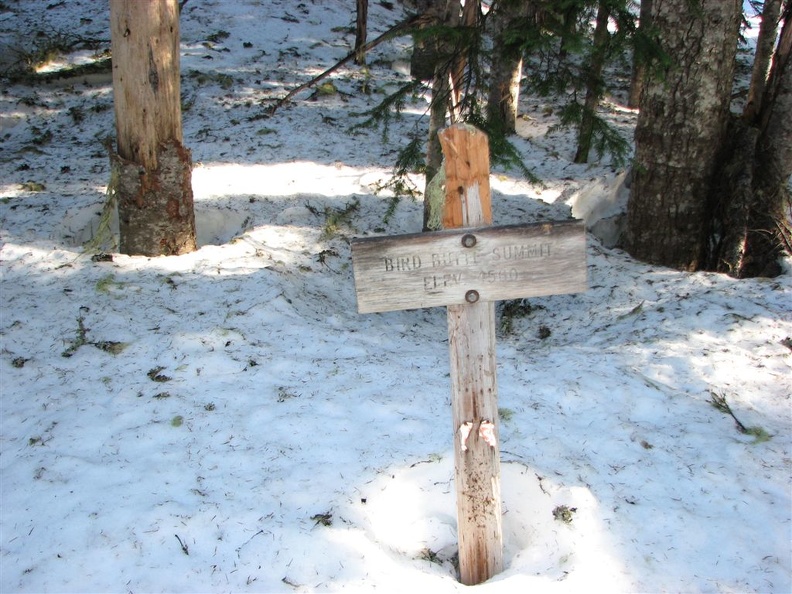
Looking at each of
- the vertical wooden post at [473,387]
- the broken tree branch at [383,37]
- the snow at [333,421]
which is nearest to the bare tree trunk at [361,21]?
the snow at [333,421]

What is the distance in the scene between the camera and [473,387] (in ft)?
8.91

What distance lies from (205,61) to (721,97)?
30.5ft

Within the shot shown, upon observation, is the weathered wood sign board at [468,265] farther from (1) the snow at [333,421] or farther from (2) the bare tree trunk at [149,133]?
(2) the bare tree trunk at [149,133]

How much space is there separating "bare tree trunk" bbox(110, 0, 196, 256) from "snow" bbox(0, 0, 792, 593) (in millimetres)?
347

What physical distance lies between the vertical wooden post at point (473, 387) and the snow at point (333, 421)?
0.41 ft

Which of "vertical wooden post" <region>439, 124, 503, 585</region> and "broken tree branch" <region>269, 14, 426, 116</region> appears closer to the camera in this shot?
"vertical wooden post" <region>439, 124, 503, 585</region>

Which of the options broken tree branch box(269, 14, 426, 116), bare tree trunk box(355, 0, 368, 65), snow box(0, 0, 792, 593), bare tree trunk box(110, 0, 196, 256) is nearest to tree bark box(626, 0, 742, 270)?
snow box(0, 0, 792, 593)

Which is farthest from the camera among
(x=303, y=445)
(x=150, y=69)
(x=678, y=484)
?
(x=150, y=69)

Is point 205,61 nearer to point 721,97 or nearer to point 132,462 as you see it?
point 721,97

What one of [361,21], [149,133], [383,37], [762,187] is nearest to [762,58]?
[762,187]

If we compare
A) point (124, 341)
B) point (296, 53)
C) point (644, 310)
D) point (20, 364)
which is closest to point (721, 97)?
point (644, 310)

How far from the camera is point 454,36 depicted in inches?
169

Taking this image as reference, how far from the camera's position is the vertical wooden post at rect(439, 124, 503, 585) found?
2486 millimetres

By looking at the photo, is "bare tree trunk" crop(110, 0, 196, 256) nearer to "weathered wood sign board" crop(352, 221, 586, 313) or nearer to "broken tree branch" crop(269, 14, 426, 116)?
"broken tree branch" crop(269, 14, 426, 116)
